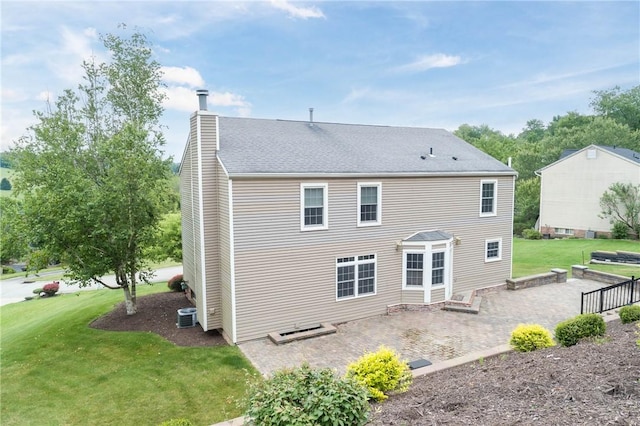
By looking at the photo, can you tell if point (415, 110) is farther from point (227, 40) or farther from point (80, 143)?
point (80, 143)

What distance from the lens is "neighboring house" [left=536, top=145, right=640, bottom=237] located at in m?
31.4

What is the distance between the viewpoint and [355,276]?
14445 mm

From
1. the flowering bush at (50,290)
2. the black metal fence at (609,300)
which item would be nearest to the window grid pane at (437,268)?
the black metal fence at (609,300)

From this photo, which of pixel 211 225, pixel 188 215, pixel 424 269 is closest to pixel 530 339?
pixel 424 269

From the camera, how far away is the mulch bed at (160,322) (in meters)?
13.2

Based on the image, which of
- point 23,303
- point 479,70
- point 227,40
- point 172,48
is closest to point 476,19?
point 479,70

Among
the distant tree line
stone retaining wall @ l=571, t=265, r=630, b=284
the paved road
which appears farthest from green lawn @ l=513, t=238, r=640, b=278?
the paved road

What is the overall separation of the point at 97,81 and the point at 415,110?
1085 inches

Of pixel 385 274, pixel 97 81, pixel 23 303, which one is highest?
pixel 97 81

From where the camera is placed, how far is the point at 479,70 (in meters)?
30.1

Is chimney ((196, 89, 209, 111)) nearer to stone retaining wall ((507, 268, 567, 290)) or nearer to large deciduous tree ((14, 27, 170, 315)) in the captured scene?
large deciduous tree ((14, 27, 170, 315))

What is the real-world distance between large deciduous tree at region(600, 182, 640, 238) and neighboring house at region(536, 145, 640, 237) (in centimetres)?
59

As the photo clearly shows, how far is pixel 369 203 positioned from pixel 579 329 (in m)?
7.57

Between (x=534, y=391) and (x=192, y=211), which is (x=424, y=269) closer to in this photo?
(x=192, y=211)
